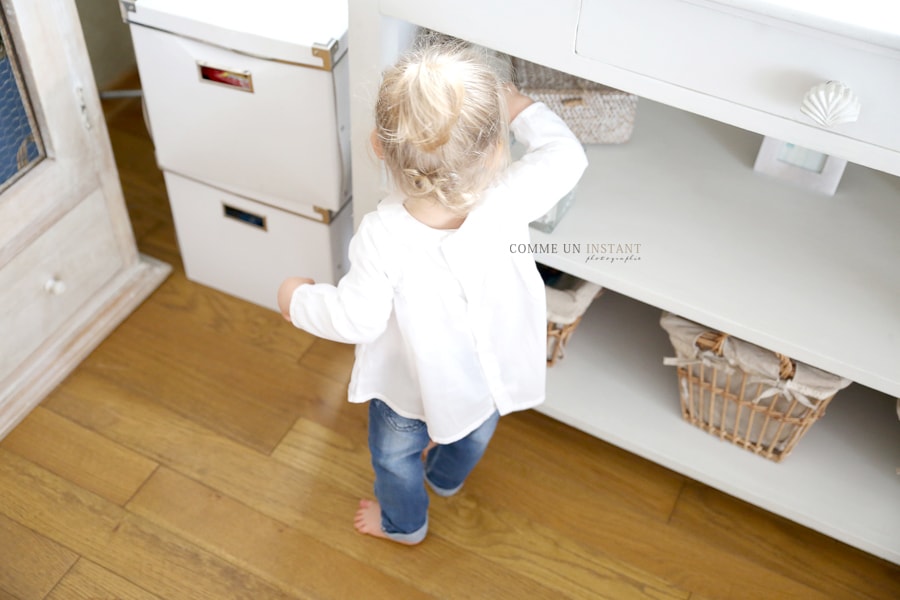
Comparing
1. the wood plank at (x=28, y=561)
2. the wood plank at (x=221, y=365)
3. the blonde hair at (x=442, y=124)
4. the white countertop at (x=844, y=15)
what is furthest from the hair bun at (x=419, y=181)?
the wood plank at (x=28, y=561)

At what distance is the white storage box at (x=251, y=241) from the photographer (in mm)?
1450

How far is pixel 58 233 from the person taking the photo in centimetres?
139

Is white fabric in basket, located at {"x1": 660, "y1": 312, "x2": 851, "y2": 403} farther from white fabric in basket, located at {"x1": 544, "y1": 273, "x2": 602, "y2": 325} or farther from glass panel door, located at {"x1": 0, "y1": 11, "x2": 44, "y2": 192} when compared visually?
glass panel door, located at {"x1": 0, "y1": 11, "x2": 44, "y2": 192}

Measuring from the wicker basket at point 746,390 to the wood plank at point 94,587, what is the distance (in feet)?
2.60

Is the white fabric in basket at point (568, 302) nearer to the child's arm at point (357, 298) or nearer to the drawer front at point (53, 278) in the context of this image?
the child's arm at point (357, 298)

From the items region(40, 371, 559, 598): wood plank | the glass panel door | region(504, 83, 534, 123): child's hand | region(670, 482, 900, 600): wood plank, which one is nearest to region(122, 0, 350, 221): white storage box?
the glass panel door

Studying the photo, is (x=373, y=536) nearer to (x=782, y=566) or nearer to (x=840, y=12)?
(x=782, y=566)

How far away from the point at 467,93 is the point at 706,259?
1.60 feet

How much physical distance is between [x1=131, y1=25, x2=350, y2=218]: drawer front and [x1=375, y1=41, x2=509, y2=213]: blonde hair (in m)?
0.38

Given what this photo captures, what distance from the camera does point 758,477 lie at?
Answer: 4.25 feet

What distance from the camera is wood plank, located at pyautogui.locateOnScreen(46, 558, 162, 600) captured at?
3.99 feet

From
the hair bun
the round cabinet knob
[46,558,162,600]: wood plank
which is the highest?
the hair bun

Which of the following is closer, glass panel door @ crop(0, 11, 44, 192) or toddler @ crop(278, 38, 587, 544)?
toddler @ crop(278, 38, 587, 544)

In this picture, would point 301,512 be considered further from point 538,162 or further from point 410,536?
point 538,162
